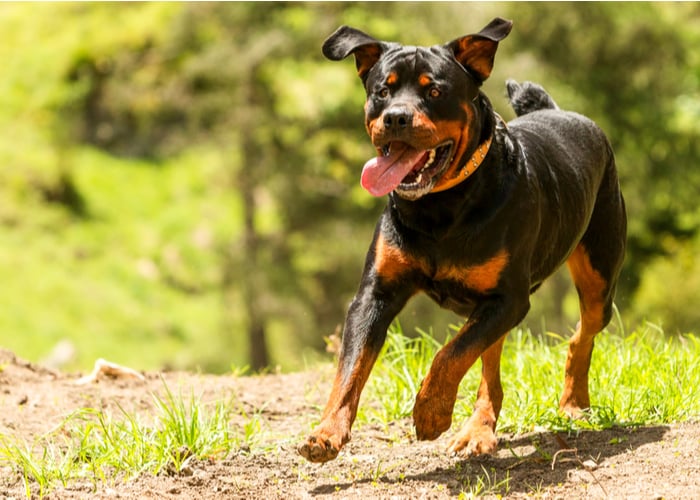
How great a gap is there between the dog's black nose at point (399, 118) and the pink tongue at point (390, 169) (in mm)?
149

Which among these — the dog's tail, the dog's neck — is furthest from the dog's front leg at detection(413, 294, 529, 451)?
the dog's tail

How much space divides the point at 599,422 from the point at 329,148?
663 inches

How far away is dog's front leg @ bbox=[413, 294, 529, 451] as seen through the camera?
4.35 m

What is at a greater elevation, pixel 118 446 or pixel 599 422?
pixel 118 446

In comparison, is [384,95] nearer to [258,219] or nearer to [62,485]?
[62,485]

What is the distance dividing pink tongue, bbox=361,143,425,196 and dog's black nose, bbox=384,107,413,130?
0.49 ft

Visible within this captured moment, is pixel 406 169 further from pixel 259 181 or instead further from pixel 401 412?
pixel 259 181

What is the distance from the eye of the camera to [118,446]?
4758mm

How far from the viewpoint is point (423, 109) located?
4.43 meters

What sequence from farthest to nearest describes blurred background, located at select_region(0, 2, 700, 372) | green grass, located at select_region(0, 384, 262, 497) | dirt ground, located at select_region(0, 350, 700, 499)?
1. blurred background, located at select_region(0, 2, 700, 372)
2. green grass, located at select_region(0, 384, 262, 497)
3. dirt ground, located at select_region(0, 350, 700, 499)

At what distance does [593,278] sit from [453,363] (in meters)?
1.72

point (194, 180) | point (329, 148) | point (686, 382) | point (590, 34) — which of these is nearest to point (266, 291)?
point (329, 148)

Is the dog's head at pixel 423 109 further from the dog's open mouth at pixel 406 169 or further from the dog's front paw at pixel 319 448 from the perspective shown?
the dog's front paw at pixel 319 448

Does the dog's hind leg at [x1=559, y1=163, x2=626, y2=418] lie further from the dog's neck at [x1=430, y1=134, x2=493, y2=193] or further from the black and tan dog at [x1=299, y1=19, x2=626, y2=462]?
the dog's neck at [x1=430, y1=134, x2=493, y2=193]
